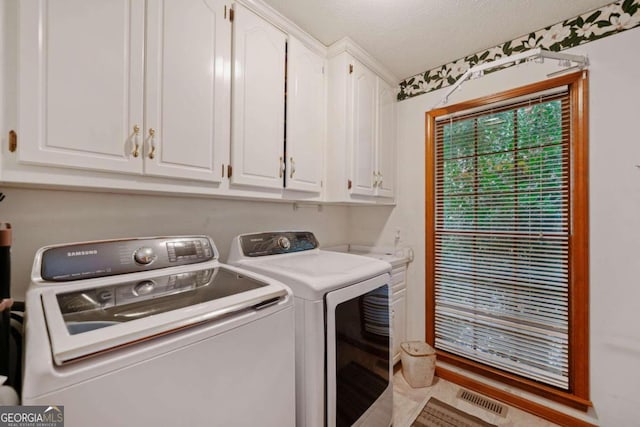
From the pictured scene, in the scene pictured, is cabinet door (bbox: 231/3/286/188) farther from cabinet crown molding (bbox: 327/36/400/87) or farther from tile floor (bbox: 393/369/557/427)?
tile floor (bbox: 393/369/557/427)

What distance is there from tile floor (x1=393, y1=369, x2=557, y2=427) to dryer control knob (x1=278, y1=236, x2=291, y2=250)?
1.35 metres

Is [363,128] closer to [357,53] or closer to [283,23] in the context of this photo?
[357,53]

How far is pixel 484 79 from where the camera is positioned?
2.05 meters

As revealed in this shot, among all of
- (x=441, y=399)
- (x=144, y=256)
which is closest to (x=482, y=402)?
(x=441, y=399)

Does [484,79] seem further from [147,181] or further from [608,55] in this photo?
[147,181]

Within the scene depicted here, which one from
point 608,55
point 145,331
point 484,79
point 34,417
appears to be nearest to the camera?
point 34,417

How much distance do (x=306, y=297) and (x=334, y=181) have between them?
106 cm

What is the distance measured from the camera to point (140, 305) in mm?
894

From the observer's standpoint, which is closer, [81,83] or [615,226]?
[81,83]

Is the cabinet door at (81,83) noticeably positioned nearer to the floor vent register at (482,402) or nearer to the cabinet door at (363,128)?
the cabinet door at (363,128)

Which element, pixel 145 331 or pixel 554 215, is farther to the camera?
pixel 554 215

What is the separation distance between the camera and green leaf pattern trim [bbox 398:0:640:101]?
5.11ft

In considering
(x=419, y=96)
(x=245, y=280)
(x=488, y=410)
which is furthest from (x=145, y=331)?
(x=419, y=96)

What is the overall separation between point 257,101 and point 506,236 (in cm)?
196
